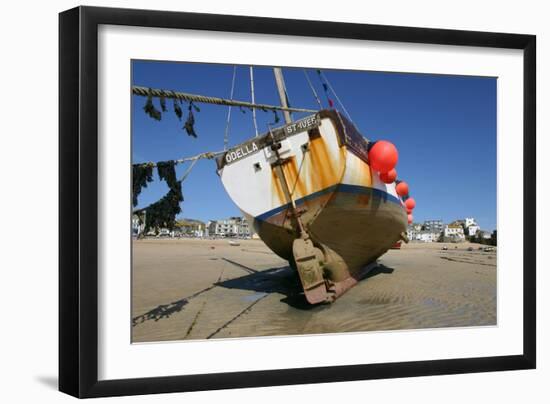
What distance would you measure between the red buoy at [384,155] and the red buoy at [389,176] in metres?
0.05

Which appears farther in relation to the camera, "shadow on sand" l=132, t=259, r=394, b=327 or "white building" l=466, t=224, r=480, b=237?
"white building" l=466, t=224, r=480, b=237

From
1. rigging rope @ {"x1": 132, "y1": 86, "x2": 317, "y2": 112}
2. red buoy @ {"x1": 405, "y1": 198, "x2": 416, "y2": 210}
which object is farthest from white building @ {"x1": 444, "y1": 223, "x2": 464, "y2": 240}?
rigging rope @ {"x1": 132, "y1": 86, "x2": 317, "y2": 112}

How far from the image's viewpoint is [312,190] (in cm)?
617

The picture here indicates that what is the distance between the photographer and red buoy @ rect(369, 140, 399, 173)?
5.73 m

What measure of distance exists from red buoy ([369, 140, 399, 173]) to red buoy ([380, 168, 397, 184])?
0.16 ft

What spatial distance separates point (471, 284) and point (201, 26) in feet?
11.9

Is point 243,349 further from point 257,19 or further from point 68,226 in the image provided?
point 257,19

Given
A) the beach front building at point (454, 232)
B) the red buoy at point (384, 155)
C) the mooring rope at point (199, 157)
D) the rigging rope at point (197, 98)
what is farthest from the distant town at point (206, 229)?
the beach front building at point (454, 232)

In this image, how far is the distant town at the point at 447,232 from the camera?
18.7 ft

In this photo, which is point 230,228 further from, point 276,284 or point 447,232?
point 447,232

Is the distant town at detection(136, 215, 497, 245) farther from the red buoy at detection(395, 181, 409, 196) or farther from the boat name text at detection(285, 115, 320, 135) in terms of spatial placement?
the boat name text at detection(285, 115, 320, 135)

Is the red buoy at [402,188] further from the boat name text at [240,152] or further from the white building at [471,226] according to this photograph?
the boat name text at [240,152]

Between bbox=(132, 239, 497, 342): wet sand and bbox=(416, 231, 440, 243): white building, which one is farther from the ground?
bbox=(416, 231, 440, 243): white building

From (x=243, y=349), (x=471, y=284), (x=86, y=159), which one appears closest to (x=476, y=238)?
(x=471, y=284)
